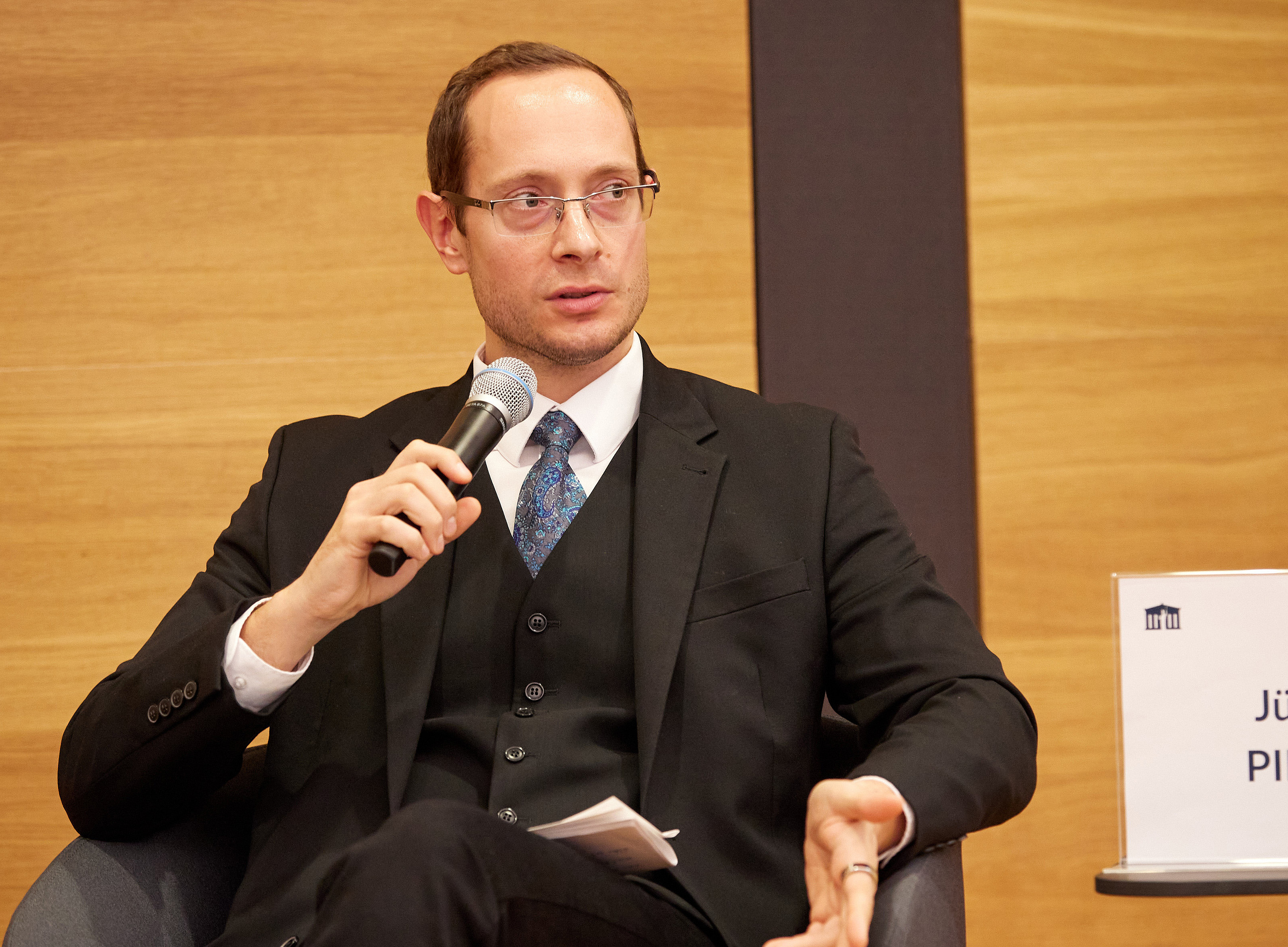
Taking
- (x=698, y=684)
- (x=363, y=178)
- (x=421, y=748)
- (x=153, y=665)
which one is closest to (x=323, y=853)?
(x=421, y=748)

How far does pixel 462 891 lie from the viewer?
3.32 feet

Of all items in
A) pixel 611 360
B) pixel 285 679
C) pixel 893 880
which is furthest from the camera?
pixel 611 360

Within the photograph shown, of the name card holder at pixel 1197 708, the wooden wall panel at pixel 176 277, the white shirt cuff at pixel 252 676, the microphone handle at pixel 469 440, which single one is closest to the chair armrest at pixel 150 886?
the white shirt cuff at pixel 252 676

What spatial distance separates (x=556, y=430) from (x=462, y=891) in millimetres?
704

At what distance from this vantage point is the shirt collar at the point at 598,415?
159cm

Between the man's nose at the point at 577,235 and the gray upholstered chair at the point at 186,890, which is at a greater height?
the man's nose at the point at 577,235

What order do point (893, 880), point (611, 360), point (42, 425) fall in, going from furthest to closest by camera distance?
point (42, 425) → point (611, 360) → point (893, 880)

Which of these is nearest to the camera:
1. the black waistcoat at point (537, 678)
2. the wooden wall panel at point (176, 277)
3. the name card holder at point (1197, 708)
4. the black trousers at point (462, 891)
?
the black trousers at point (462, 891)

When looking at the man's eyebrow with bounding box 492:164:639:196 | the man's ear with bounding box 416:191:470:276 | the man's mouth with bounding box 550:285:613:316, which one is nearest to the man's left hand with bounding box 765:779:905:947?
the man's mouth with bounding box 550:285:613:316

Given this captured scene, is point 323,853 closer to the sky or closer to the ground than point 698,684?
closer to the ground

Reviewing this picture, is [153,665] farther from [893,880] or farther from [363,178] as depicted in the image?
[363,178]

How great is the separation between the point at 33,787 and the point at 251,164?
125 centimetres

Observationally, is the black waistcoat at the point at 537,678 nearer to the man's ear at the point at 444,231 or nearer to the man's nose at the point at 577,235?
the man's nose at the point at 577,235

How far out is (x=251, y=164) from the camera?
2.33 meters
